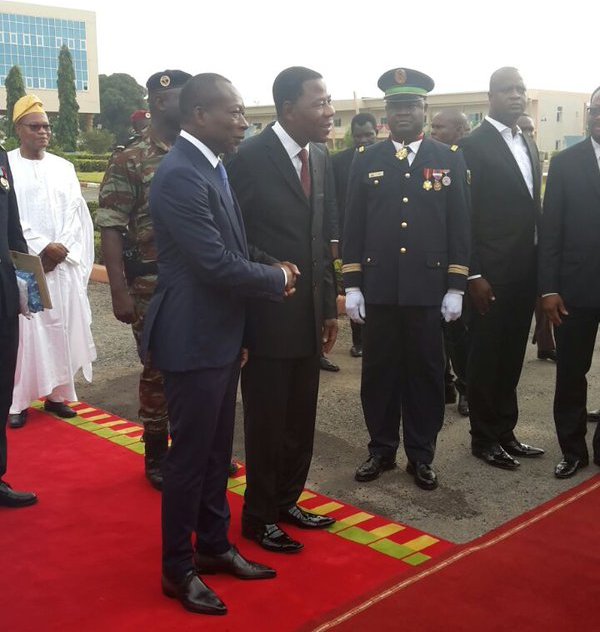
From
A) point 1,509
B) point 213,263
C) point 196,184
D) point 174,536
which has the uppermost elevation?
point 196,184

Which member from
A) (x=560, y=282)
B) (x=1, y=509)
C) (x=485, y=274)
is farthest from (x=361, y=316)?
(x=1, y=509)

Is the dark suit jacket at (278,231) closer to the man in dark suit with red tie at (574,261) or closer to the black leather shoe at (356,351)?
the man in dark suit with red tie at (574,261)

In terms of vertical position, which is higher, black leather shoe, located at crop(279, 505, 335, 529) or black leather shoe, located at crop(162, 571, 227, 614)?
black leather shoe, located at crop(162, 571, 227, 614)

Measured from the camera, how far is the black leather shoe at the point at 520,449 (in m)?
4.70

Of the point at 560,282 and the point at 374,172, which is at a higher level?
the point at 374,172

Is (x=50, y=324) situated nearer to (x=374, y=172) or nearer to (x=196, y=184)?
(x=374, y=172)

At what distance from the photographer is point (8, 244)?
13.4 feet

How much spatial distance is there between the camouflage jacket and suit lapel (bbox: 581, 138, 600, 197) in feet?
7.00

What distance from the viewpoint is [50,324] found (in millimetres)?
5480

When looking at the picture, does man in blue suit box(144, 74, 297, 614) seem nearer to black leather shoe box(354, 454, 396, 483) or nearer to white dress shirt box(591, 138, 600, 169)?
black leather shoe box(354, 454, 396, 483)

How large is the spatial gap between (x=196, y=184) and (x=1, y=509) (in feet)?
6.80

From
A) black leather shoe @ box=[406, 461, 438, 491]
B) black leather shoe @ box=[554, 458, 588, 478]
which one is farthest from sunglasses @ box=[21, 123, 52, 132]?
black leather shoe @ box=[554, 458, 588, 478]

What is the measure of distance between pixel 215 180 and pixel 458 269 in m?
1.65

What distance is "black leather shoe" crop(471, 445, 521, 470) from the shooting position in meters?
4.52
